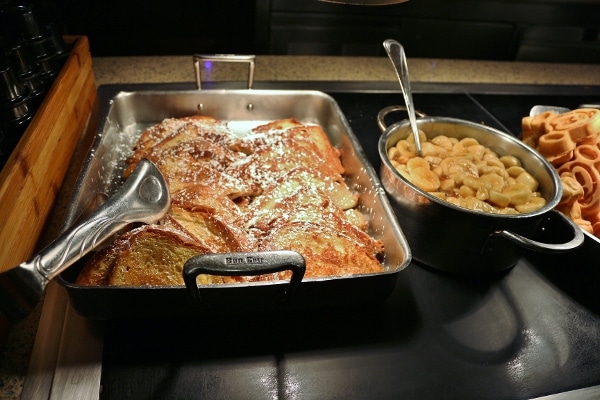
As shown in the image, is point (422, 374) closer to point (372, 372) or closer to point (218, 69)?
point (372, 372)

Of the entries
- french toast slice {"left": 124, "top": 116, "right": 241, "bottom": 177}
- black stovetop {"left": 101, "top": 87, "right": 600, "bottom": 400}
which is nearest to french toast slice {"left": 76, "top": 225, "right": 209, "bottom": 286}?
black stovetop {"left": 101, "top": 87, "right": 600, "bottom": 400}

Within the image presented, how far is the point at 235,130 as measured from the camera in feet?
5.27

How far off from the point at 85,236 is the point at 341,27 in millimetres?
2134

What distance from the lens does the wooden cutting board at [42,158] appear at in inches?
36.2

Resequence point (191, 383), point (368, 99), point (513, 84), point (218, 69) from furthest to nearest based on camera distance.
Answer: point (513, 84)
point (218, 69)
point (368, 99)
point (191, 383)

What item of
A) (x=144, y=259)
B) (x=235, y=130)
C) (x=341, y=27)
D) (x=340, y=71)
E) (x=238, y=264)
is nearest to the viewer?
(x=238, y=264)

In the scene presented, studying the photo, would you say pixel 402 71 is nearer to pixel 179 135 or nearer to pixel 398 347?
pixel 179 135

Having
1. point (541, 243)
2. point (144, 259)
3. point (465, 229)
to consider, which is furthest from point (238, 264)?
point (541, 243)

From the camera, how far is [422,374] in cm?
93

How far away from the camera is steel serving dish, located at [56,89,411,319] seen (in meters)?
0.84

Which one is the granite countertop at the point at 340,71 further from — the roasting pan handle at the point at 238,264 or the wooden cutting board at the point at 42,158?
the roasting pan handle at the point at 238,264

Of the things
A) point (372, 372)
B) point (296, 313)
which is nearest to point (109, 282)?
point (296, 313)

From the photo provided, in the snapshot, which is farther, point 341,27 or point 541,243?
point 341,27

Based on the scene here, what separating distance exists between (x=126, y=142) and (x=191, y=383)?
92 cm
